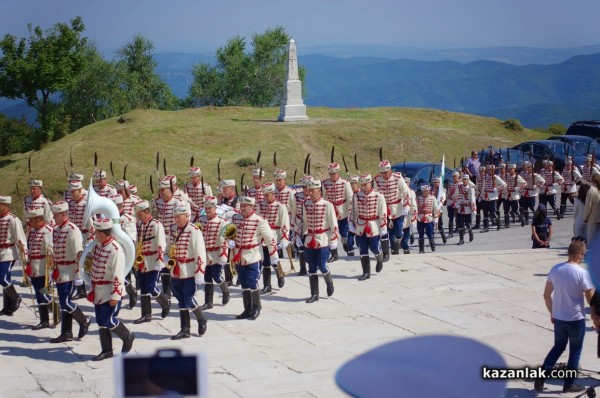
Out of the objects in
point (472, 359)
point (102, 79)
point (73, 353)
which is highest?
point (102, 79)

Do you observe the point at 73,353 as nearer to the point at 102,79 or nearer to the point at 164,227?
the point at 164,227

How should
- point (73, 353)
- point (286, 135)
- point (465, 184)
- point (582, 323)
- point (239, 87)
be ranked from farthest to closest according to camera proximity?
point (239, 87) → point (286, 135) → point (465, 184) → point (73, 353) → point (582, 323)

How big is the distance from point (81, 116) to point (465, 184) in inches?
1646

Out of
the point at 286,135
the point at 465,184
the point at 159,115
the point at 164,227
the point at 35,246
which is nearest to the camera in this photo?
the point at 35,246

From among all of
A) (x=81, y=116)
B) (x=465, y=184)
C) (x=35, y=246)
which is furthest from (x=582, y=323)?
(x=81, y=116)

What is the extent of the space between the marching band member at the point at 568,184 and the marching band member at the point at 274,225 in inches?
461

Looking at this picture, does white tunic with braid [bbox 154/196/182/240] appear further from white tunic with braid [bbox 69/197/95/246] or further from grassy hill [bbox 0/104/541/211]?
grassy hill [bbox 0/104/541/211]

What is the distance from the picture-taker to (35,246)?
1405 centimetres

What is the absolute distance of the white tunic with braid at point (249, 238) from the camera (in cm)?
1445

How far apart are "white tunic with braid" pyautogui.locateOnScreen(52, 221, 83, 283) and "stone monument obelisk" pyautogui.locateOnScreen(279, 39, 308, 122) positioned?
76.2ft

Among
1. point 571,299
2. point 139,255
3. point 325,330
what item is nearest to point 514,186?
point 325,330

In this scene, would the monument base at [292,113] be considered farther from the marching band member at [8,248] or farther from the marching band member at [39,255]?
the marching band member at [39,255]

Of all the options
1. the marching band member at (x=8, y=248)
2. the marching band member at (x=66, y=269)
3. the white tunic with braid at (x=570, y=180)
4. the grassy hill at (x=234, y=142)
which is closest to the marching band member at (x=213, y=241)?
the marching band member at (x=66, y=269)

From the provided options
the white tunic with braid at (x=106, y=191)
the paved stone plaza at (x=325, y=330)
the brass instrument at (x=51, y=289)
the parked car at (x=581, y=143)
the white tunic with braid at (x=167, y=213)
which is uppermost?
the parked car at (x=581, y=143)
